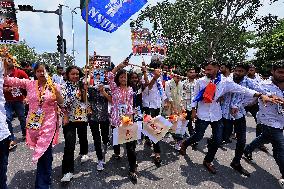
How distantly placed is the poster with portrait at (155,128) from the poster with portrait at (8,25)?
2716 millimetres

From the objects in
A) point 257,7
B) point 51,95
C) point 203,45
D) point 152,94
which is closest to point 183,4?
point 203,45

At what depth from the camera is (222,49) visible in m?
32.2

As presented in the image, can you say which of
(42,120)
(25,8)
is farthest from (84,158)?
(25,8)

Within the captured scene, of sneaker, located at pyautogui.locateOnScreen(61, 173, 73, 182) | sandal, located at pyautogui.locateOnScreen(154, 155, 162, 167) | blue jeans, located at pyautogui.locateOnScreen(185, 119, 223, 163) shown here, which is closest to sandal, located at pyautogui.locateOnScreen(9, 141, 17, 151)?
sneaker, located at pyautogui.locateOnScreen(61, 173, 73, 182)

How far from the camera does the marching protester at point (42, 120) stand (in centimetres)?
456

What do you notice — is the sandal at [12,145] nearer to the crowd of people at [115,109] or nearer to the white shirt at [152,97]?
the crowd of people at [115,109]

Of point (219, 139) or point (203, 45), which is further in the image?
point (203, 45)

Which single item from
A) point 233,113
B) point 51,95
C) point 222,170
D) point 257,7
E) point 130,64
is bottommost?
point 222,170

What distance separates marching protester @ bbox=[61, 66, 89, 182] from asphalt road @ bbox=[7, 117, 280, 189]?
335mm

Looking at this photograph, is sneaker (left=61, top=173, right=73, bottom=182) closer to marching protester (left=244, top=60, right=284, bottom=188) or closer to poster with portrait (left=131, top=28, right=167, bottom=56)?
poster with portrait (left=131, top=28, right=167, bottom=56)

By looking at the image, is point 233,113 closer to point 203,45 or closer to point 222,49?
point 203,45

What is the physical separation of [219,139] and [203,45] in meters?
25.3

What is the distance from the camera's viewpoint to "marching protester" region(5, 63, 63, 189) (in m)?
4.56

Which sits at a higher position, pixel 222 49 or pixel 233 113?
pixel 222 49
